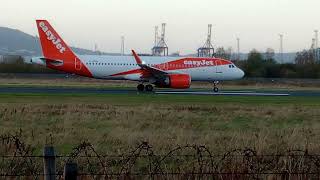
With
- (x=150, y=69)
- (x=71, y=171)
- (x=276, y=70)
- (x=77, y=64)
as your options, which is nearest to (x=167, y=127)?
(x=71, y=171)

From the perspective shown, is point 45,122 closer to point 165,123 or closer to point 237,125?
point 165,123

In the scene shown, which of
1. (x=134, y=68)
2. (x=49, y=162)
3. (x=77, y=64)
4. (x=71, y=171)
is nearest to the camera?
(x=71, y=171)

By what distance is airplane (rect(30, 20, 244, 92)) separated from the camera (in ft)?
155

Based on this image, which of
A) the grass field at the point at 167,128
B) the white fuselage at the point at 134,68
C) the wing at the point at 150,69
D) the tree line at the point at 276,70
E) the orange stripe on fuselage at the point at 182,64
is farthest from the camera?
the tree line at the point at 276,70

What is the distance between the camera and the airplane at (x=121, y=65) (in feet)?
155

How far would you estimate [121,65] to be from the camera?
48750 millimetres

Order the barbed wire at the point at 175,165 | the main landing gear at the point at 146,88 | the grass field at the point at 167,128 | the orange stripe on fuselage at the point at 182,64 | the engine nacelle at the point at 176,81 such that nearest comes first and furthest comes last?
the barbed wire at the point at 175,165 → the grass field at the point at 167,128 → the engine nacelle at the point at 176,81 → the main landing gear at the point at 146,88 → the orange stripe on fuselage at the point at 182,64

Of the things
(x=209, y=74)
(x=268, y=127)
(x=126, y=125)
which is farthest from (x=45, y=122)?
(x=209, y=74)

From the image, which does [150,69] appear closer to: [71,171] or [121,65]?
[121,65]

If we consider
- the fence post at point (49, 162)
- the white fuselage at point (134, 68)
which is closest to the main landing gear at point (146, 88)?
the white fuselage at point (134, 68)

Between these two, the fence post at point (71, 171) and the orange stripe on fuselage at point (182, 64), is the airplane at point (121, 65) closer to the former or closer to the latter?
the orange stripe on fuselage at point (182, 64)

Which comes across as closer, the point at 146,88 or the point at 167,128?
the point at 167,128

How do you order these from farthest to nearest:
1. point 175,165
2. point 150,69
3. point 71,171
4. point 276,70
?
point 276,70 → point 150,69 → point 175,165 → point 71,171

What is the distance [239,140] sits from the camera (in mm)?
15211
